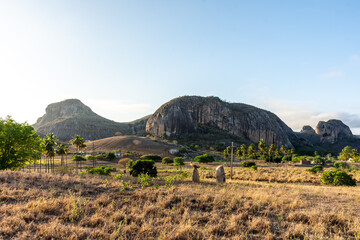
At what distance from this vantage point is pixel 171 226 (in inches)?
260

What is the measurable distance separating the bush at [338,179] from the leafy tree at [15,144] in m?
33.5

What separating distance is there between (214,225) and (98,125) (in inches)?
6864

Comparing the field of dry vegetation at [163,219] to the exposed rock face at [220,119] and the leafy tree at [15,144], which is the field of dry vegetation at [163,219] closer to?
the leafy tree at [15,144]

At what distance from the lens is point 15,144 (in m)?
21.6

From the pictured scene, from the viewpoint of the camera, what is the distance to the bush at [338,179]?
2091 centimetres

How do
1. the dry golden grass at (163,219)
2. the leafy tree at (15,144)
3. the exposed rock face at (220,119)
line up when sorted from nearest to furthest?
the dry golden grass at (163,219)
the leafy tree at (15,144)
the exposed rock face at (220,119)

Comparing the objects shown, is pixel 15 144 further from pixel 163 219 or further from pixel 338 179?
pixel 338 179

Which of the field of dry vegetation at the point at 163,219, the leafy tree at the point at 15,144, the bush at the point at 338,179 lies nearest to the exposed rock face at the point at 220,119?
the leafy tree at the point at 15,144

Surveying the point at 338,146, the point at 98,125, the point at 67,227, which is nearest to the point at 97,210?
the point at 67,227

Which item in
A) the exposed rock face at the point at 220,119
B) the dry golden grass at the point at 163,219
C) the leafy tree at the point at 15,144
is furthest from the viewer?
the exposed rock face at the point at 220,119

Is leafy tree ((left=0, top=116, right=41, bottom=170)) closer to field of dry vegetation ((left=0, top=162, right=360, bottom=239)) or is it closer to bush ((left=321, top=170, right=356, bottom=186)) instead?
field of dry vegetation ((left=0, top=162, right=360, bottom=239))

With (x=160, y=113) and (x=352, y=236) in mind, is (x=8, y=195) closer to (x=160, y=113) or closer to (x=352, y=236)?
(x=352, y=236)

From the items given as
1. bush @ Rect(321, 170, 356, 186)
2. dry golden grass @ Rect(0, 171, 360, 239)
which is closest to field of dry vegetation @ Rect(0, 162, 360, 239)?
dry golden grass @ Rect(0, 171, 360, 239)

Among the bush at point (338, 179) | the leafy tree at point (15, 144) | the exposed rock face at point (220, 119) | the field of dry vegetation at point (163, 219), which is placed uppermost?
the exposed rock face at point (220, 119)
